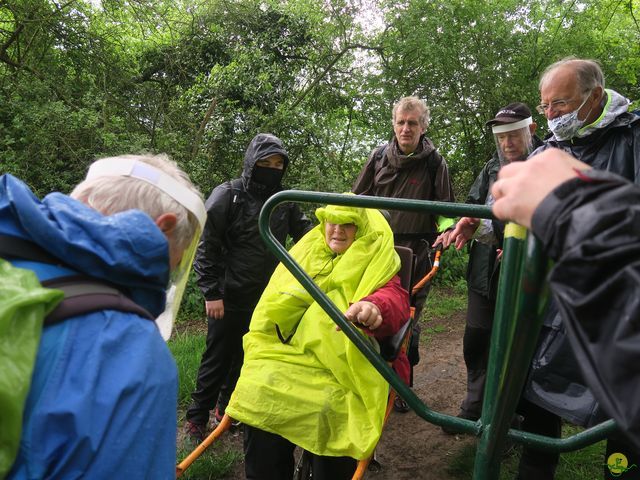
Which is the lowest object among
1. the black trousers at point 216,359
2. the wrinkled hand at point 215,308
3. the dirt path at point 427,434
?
the dirt path at point 427,434

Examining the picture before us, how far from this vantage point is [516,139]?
3.32 m

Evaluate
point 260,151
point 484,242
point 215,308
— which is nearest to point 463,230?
point 484,242

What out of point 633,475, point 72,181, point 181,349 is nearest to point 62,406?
point 633,475

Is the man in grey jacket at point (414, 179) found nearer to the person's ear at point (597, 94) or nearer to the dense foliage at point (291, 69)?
the person's ear at point (597, 94)

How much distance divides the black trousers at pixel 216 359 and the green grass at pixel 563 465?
1.61 meters

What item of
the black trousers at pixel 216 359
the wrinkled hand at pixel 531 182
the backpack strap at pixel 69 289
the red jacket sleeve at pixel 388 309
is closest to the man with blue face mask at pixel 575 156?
the red jacket sleeve at pixel 388 309

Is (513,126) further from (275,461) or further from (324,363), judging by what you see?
(275,461)

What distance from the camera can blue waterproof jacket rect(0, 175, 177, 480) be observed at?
938 mm

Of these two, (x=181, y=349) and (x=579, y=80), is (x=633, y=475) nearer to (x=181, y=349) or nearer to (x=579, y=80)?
(x=579, y=80)

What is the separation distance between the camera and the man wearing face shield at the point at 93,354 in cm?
94

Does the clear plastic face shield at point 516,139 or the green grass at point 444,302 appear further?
the green grass at point 444,302

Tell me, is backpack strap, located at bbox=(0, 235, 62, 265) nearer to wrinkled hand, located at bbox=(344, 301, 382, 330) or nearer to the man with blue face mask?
wrinkled hand, located at bbox=(344, 301, 382, 330)

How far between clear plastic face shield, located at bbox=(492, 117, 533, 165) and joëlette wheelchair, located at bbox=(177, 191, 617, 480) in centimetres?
227

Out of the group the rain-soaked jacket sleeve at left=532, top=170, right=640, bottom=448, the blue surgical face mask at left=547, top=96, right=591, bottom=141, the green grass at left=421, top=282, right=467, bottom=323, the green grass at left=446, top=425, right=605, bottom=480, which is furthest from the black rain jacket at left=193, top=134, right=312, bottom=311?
the green grass at left=421, top=282, right=467, bottom=323
